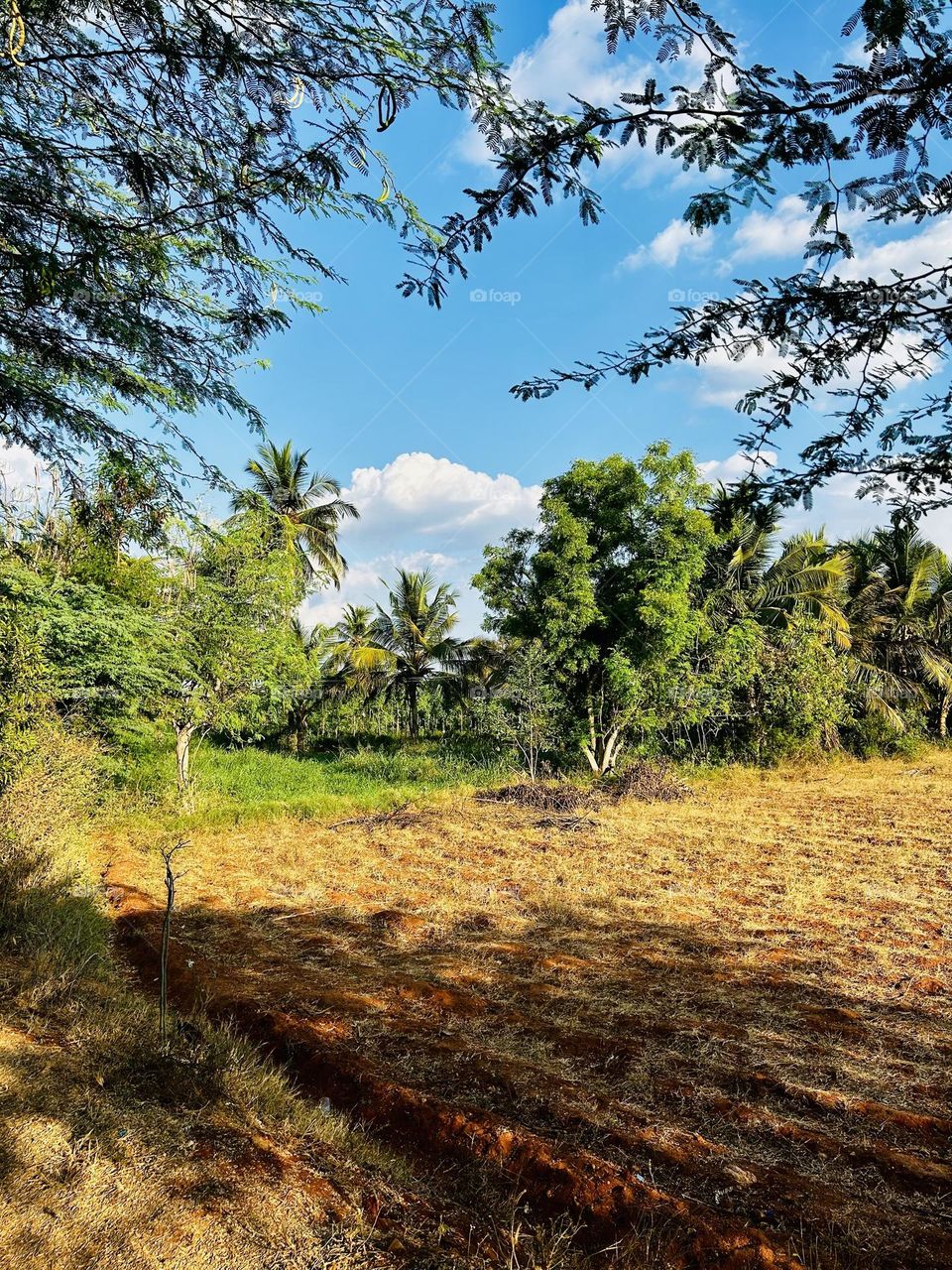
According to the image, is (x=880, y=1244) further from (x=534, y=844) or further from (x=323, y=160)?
(x=534, y=844)

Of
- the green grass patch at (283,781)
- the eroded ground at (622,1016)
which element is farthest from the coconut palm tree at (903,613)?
the eroded ground at (622,1016)

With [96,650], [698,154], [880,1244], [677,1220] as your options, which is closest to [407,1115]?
[677,1220]

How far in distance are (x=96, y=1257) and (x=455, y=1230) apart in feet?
3.36

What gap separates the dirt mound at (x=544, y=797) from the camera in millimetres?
11992

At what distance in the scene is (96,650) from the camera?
8.76 meters

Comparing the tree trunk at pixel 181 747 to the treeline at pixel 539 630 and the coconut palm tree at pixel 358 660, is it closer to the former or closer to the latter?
the treeline at pixel 539 630

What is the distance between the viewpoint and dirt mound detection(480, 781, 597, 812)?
11992mm

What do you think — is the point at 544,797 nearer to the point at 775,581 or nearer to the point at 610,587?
the point at 610,587

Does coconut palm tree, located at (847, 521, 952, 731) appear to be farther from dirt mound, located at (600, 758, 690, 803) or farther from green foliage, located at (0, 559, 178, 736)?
green foliage, located at (0, 559, 178, 736)

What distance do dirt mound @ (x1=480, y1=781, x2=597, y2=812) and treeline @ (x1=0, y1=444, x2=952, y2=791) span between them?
1499 millimetres

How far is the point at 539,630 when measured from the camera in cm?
1457

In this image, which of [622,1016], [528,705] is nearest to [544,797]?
[528,705]

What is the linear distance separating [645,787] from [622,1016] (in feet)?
31.2

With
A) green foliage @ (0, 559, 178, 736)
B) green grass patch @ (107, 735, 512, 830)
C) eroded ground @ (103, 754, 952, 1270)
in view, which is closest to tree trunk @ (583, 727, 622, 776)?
green grass patch @ (107, 735, 512, 830)
